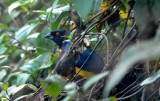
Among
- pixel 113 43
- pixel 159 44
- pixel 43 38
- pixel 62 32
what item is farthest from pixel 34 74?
pixel 159 44

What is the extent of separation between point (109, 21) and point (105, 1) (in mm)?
207

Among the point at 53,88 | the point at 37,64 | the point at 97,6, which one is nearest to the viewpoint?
the point at 53,88

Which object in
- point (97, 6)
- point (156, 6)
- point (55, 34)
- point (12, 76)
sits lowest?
point (12, 76)

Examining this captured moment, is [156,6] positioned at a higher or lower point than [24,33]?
higher

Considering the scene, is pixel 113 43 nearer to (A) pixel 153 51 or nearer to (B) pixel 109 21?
(B) pixel 109 21

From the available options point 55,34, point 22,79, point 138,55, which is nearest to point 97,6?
point 55,34

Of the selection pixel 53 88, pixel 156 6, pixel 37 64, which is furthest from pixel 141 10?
pixel 37 64

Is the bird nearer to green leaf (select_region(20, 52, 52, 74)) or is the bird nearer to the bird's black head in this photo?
the bird's black head

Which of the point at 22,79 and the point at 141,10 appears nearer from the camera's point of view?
the point at 141,10

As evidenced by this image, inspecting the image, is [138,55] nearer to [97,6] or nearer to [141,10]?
[141,10]

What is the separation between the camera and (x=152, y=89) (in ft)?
6.50


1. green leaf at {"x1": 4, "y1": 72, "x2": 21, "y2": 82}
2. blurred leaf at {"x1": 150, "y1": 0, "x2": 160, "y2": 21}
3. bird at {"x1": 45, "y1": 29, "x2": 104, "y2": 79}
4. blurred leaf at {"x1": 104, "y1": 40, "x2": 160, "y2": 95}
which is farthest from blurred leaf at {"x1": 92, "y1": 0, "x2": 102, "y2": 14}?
blurred leaf at {"x1": 104, "y1": 40, "x2": 160, "y2": 95}

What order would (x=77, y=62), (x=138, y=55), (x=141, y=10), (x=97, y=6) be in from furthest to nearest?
1. (x=77, y=62)
2. (x=97, y=6)
3. (x=141, y=10)
4. (x=138, y=55)

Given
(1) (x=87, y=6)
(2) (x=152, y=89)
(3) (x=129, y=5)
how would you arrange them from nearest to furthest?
(1) (x=87, y=6) → (3) (x=129, y=5) → (2) (x=152, y=89)
